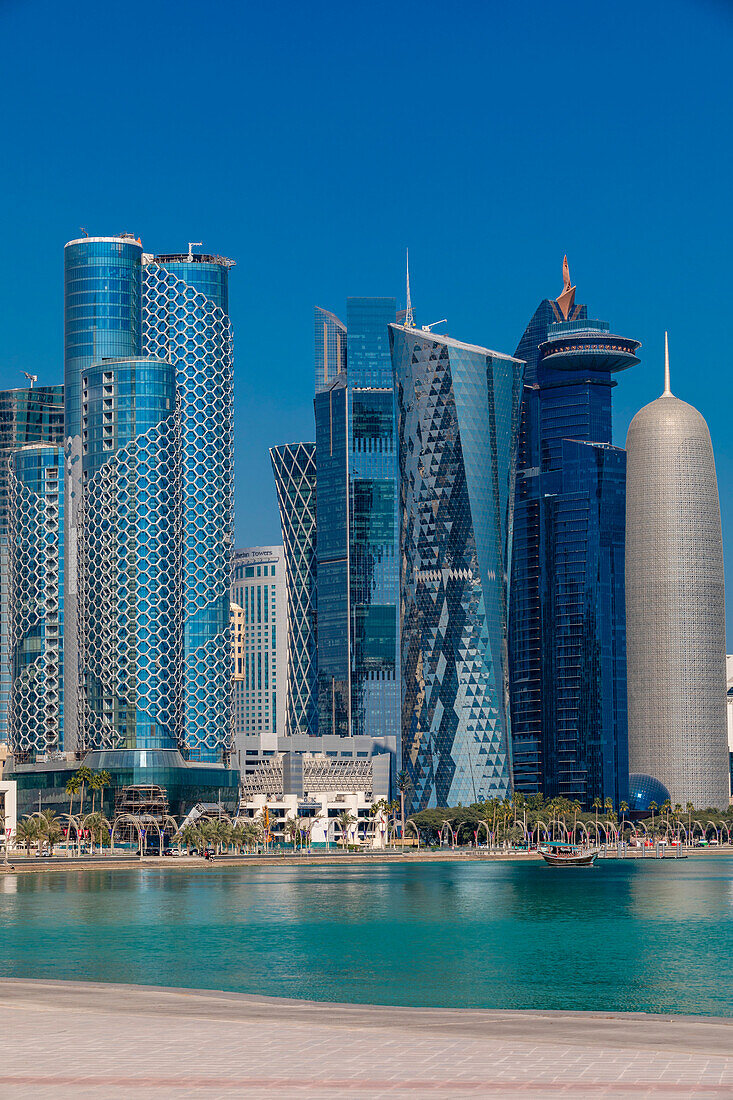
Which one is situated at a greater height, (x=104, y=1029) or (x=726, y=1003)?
(x=104, y=1029)

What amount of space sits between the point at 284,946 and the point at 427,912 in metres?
32.8

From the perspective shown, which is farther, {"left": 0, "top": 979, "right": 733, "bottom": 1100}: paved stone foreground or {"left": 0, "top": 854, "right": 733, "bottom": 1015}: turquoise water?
{"left": 0, "top": 854, "right": 733, "bottom": 1015}: turquoise water

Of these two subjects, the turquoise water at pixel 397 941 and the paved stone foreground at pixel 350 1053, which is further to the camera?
the turquoise water at pixel 397 941

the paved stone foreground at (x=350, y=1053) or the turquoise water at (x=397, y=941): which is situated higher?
the paved stone foreground at (x=350, y=1053)

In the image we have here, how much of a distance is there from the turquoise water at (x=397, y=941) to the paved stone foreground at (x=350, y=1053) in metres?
22.8

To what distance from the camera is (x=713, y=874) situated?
642 feet

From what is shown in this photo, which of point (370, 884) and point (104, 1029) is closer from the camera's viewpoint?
point (104, 1029)

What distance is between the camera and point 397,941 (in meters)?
88.9

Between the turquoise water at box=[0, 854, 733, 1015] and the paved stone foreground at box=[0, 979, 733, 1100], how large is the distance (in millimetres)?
22814

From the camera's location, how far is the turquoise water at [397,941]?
6294cm

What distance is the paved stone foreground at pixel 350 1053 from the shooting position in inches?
983

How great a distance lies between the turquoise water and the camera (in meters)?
62.9

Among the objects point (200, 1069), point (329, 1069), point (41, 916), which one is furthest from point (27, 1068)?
point (41, 916)

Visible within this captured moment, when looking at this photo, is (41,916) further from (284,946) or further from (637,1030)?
(637,1030)
